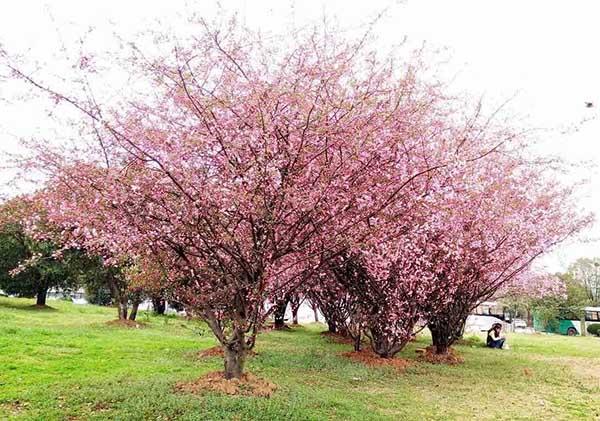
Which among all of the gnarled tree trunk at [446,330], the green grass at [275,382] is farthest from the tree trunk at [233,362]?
the gnarled tree trunk at [446,330]

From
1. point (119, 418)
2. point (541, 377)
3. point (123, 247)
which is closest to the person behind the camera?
point (119, 418)

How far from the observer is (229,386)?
26.0ft

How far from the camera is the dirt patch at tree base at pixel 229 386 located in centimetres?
781

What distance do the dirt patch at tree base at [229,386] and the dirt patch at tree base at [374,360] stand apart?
456 cm

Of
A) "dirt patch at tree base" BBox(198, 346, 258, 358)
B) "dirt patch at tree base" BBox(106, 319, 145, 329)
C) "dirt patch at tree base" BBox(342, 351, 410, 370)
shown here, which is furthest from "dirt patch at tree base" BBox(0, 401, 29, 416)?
"dirt patch at tree base" BBox(106, 319, 145, 329)

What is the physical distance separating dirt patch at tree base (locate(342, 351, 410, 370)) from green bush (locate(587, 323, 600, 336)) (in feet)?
102

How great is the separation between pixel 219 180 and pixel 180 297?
2.08m

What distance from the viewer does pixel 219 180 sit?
7.38 m

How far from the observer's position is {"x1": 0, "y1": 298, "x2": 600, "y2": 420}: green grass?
6.91m

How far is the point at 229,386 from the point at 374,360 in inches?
220

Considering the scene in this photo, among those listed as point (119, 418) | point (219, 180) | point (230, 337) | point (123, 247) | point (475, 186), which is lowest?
point (119, 418)

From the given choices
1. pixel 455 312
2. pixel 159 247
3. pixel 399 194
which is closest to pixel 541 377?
pixel 455 312

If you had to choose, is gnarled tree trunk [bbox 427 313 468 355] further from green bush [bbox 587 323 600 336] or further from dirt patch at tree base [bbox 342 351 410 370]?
green bush [bbox 587 323 600 336]

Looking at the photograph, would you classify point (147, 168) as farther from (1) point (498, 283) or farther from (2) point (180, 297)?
(1) point (498, 283)
